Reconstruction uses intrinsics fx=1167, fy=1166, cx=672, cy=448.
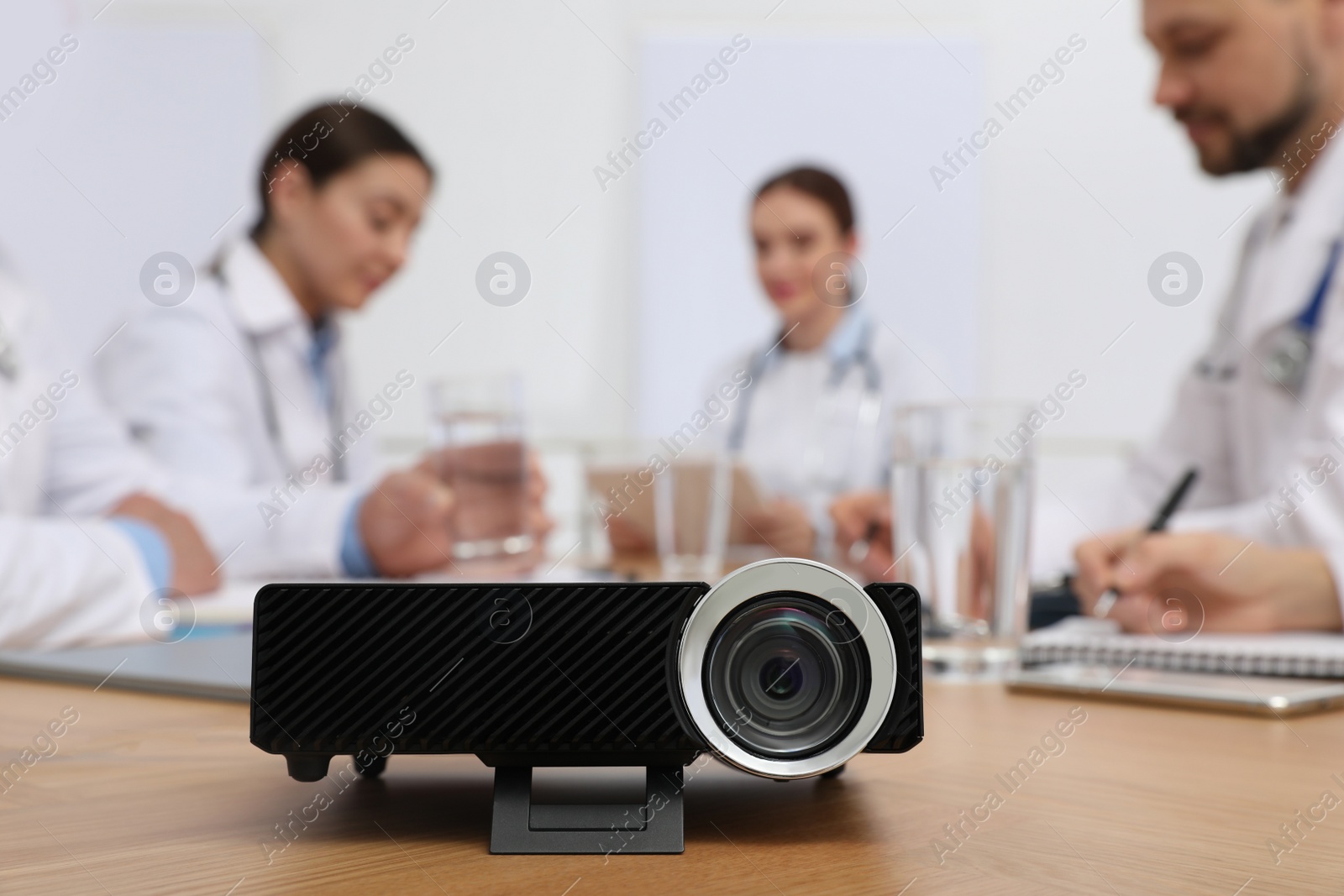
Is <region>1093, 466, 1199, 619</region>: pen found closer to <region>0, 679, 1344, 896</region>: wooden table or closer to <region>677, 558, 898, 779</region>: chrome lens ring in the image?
<region>0, 679, 1344, 896</region>: wooden table

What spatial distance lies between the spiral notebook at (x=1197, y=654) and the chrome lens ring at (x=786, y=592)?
0.33m

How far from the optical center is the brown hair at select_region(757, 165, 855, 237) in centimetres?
233

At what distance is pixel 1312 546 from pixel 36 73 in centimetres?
293

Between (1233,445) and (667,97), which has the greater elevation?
(667,97)

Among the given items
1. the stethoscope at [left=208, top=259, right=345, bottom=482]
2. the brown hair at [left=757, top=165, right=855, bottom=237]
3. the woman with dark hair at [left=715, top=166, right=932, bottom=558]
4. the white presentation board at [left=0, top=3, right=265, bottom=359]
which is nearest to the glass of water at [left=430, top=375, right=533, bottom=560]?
the stethoscope at [left=208, top=259, right=345, bottom=482]

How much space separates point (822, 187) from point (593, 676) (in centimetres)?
216

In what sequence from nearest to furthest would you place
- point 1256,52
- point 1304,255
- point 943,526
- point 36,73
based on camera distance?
point 943,526, point 1304,255, point 1256,52, point 36,73

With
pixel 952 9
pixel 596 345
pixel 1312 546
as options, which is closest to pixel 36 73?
pixel 596 345

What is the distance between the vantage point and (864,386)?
2.16 metres

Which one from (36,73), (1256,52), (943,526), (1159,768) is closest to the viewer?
(1159,768)

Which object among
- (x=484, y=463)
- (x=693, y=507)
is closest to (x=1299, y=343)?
(x=693, y=507)

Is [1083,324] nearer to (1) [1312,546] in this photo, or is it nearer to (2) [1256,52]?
(2) [1256,52]

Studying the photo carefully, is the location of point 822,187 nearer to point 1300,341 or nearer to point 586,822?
point 1300,341

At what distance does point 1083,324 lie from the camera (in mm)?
2822
